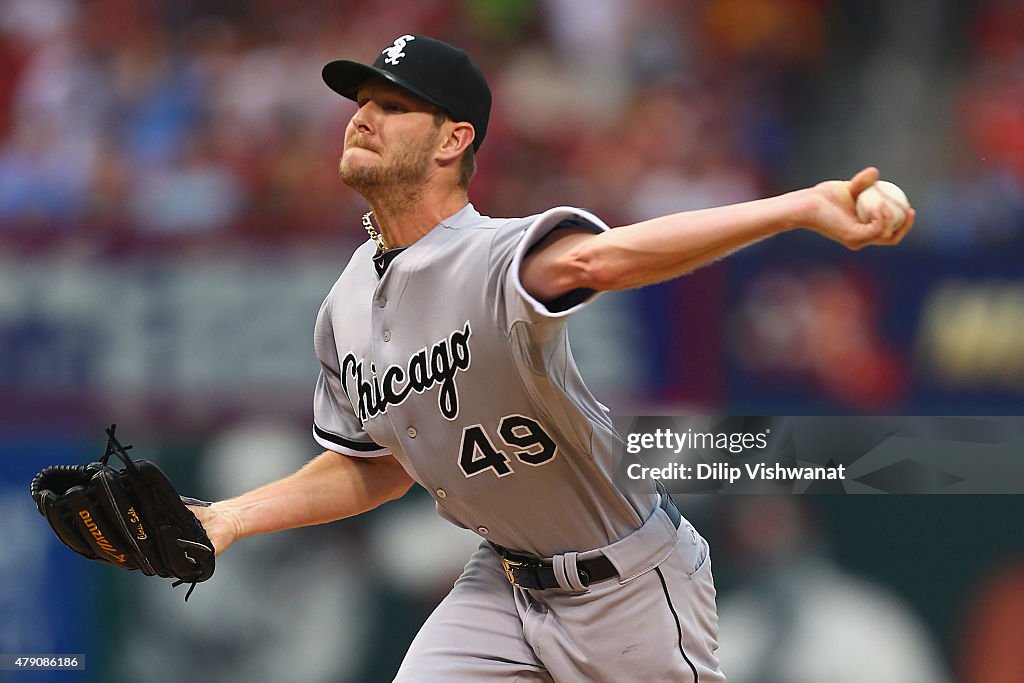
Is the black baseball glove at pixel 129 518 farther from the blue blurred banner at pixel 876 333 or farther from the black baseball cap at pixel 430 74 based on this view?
the blue blurred banner at pixel 876 333

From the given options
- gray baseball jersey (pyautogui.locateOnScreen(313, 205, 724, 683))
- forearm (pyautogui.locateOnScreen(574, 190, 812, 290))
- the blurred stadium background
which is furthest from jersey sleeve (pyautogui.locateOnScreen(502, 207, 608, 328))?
the blurred stadium background

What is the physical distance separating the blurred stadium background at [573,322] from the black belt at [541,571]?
1820 mm

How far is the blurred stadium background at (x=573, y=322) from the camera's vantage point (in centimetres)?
430

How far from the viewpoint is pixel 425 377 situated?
2.49m

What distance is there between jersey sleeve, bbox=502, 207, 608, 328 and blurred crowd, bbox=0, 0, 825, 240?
2436mm

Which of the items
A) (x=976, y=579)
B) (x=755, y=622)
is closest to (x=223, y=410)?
(x=755, y=622)

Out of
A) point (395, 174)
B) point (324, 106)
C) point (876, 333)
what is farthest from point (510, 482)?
point (324, 106)

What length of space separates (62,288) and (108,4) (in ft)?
3.89

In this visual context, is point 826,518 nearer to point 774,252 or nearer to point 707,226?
point 774,252

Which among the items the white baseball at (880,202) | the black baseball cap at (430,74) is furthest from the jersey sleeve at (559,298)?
the black baseball cap at (430,74)

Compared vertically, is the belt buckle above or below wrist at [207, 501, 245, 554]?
below

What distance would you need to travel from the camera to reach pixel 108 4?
486 cm

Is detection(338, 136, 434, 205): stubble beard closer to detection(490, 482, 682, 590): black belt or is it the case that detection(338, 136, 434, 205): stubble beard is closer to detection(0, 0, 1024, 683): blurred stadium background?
detection(490, 482, 682, 590): black belt

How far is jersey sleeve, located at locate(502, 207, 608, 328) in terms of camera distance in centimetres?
204
